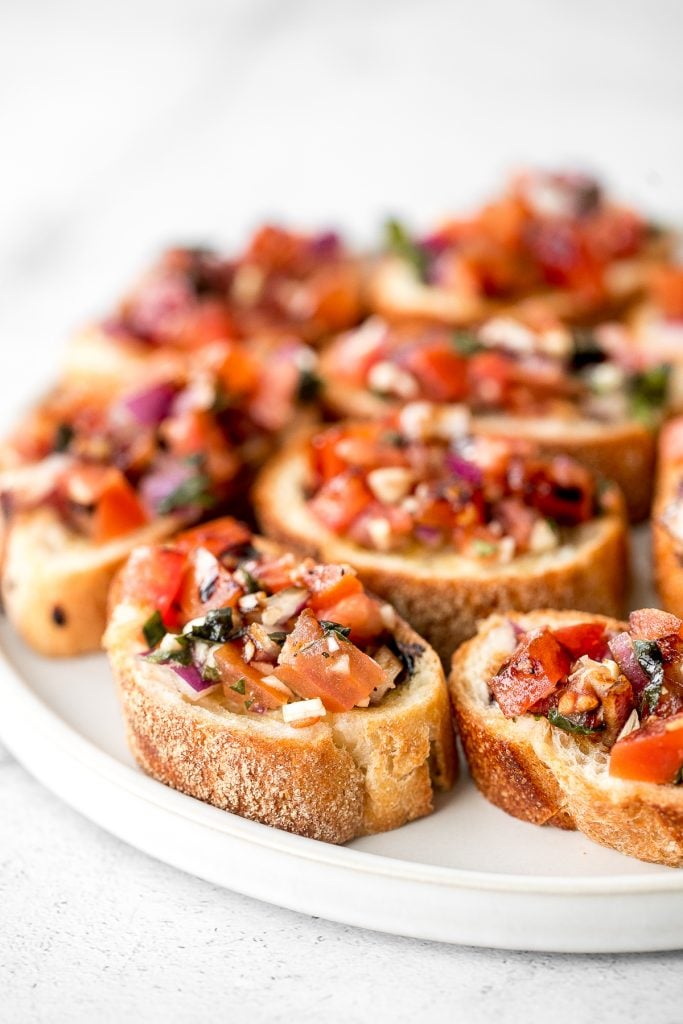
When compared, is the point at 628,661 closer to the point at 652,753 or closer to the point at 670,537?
the point at 652,753

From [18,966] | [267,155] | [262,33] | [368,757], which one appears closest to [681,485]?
[368,757]

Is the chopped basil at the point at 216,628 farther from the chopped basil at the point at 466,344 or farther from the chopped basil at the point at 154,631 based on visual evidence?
the chopped basil at the point at 466,344

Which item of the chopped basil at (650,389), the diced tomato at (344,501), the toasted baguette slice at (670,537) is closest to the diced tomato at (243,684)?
the diced tomato at (344,501)

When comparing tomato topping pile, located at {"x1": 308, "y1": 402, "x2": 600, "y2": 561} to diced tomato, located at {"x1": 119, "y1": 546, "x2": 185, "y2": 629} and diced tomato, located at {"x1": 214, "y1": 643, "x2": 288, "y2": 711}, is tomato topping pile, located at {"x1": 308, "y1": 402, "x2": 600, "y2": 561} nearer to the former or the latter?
diced tomato, located at {"x1": 119, "y1": 546, "x2": 185, "y2": 629}

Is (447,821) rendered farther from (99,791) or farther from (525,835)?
(99,791)

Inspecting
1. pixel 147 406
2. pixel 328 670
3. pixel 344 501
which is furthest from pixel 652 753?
pixel 147 406
